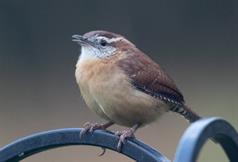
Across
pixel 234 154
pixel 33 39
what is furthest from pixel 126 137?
pixel 33 39

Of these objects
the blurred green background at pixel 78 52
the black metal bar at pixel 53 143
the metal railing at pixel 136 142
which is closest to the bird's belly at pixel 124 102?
the metal railing at pixel 136 142

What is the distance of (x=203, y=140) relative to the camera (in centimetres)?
269

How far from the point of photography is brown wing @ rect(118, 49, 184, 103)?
4230 mm

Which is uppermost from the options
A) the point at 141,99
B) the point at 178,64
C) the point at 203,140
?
the point at 203,140

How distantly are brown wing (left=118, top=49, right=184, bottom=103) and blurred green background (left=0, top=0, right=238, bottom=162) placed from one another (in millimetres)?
2329

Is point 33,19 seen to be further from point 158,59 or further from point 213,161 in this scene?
point 213,161

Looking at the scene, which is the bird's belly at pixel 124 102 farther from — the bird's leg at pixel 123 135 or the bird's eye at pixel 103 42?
the bird's eye at pixel 103 42

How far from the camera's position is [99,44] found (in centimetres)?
436

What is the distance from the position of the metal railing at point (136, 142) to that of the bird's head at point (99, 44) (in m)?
0.99

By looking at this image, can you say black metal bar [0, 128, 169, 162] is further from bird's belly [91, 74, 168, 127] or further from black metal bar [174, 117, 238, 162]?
bird's belly [91, 74, 168, 127]

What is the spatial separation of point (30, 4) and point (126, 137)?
15.2 feet

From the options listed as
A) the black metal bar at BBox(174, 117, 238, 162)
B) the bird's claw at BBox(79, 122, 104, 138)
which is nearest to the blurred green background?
the bird's claw at BBox(79, 122, 104, 138)

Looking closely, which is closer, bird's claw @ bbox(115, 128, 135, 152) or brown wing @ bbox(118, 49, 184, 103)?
bird's claw @ bbox(115, 128, 135, 152)

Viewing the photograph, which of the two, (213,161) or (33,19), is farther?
(33,19)
